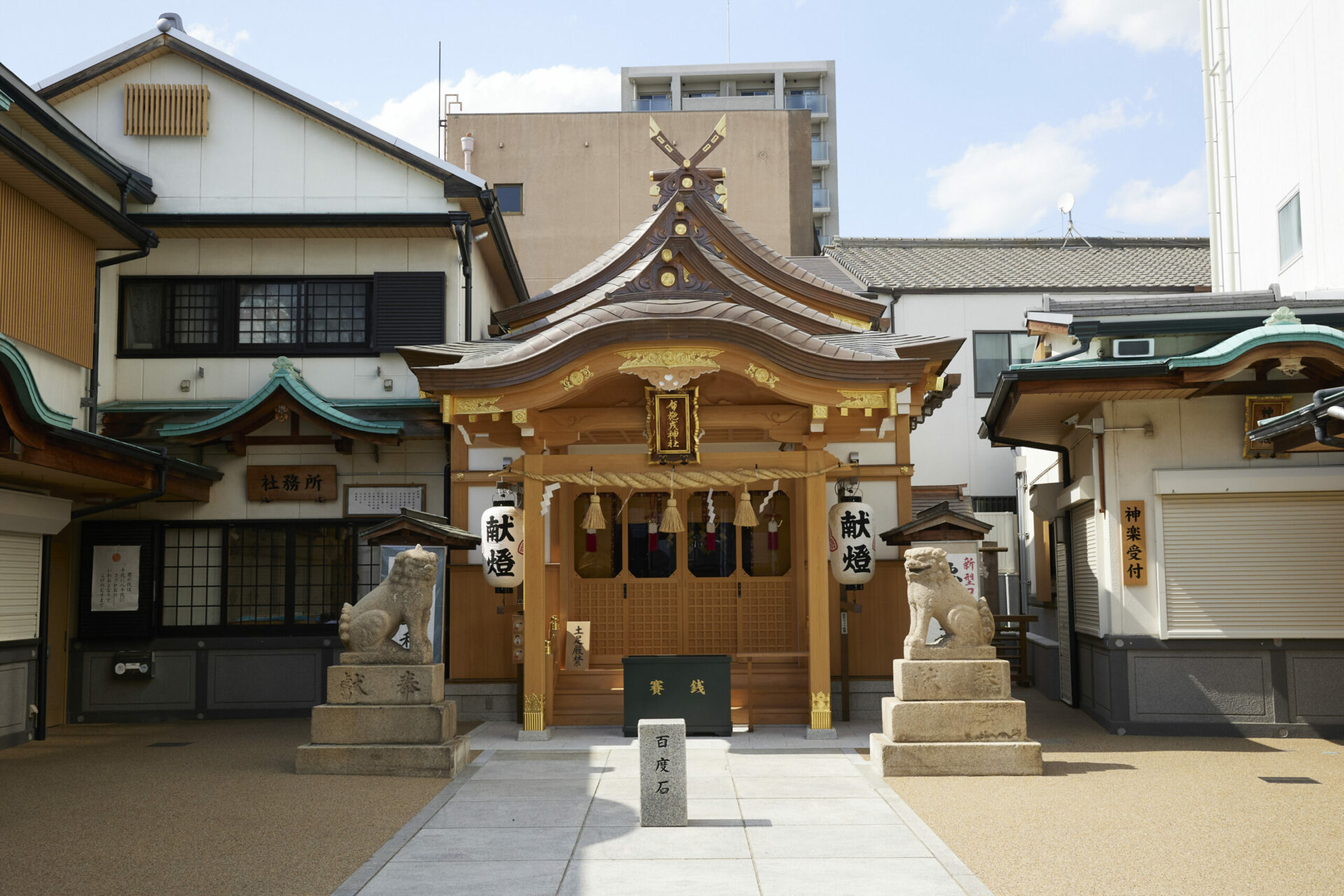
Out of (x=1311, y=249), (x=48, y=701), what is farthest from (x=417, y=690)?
(x=1311, y=249)

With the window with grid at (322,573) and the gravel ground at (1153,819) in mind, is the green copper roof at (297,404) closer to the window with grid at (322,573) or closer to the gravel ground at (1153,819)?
the window with grid at (322,573)

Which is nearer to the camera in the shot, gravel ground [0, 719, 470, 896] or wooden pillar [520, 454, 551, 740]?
gravel ground [0, 719, 470, 896]

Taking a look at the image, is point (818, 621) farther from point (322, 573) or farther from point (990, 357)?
point (990, 357)

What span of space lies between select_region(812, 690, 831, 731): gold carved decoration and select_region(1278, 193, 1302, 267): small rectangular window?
10.8m

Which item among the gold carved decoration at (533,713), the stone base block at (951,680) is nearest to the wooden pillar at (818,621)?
the stone base block at (951,680)

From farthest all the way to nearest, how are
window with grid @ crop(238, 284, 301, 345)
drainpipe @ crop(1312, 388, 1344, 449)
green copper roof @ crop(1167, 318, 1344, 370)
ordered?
window with grid @ crop(238, 284, 301, 345) < green copper roof @ crop(1167, 318, 1344, 370) < drainpipe @ crop(1312, 388, 1344, 449)

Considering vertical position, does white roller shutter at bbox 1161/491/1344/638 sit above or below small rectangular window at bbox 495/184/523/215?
below

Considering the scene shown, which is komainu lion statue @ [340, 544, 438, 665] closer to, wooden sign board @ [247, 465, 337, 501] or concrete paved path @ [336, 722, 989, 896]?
concrete paved path @ [336, 722, 989, 896]

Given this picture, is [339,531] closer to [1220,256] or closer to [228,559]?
[228,559]

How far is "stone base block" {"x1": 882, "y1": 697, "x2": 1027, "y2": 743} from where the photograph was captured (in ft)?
36.0

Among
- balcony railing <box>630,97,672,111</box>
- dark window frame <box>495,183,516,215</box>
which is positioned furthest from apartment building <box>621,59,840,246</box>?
dark window frame <box>495,183,516,215</box>

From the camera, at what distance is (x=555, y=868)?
298 inches

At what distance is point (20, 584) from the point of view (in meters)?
13.6

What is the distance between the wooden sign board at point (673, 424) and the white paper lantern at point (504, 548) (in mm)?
2083
